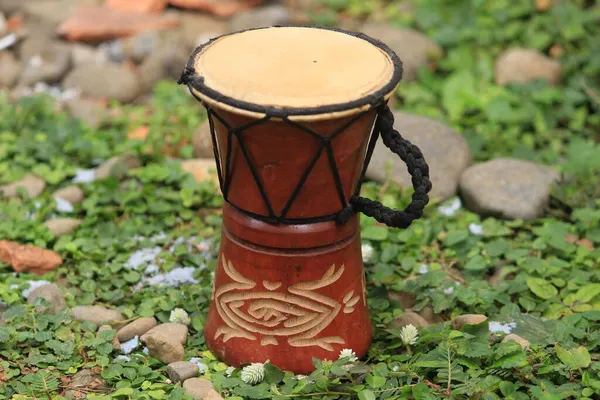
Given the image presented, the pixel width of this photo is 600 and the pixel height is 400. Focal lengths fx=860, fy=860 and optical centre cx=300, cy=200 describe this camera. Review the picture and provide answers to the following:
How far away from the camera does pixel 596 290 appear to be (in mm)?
3234

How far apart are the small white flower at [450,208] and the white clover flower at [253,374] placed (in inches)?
56.5

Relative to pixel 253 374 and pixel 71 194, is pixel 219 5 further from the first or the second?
pixel 253 374

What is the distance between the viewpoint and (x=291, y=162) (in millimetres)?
2648

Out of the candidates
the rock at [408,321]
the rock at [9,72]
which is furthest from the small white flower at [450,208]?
the rock at [9,72]

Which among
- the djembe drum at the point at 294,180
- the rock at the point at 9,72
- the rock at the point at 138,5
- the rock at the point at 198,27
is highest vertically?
the djembe drum at the point at 294,180

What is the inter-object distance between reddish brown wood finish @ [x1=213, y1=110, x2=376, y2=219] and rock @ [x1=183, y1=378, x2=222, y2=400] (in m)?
0.59

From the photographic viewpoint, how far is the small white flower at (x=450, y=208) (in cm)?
396

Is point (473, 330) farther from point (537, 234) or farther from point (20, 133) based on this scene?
point (20, 133)

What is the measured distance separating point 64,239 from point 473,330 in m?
1.74

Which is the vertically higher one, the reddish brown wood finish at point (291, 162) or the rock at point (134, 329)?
the reddish brown wood finish at point (291, 162)

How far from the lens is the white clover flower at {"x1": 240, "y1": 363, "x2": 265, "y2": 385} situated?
2.82 metres

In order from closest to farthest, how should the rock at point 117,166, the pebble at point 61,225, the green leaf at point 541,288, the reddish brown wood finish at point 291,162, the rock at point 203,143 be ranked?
1. the reddish brown wood finish at point 291,162
2. the green leaf at point 541,288
3. the pebble at point 61,225
4. the rock at point 117,166
5. the rock at point 203,143

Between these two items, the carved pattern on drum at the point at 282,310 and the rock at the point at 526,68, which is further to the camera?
the rock at the point at 526,68

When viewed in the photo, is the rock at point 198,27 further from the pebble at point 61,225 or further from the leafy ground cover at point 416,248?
the pebble at point 61,225
